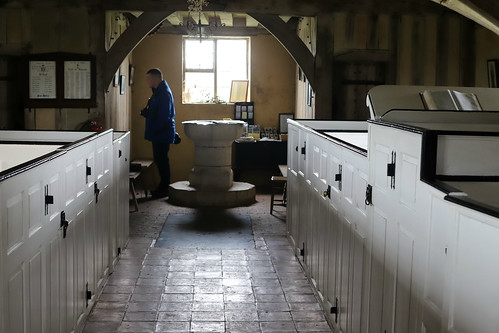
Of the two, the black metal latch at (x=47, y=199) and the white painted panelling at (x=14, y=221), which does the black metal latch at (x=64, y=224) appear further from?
the white painted panelling at (x=14, y=221)

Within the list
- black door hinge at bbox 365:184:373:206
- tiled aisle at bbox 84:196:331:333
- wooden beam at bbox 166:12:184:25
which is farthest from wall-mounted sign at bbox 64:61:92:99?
Result: black door hinge at bbox 365:184:373:206

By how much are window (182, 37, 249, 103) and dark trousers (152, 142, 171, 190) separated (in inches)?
86.4

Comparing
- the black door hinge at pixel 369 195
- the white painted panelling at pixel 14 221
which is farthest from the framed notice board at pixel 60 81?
the white painted panelling at pixel 14 221

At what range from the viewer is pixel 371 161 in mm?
3432

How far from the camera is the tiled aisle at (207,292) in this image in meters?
4.65

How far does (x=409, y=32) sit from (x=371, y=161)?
565 centimetres

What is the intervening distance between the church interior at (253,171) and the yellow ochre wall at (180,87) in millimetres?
37

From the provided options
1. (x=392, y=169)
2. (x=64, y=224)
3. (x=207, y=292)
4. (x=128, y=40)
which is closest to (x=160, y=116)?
(x=128, y=40)

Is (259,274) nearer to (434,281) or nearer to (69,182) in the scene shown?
(69,182)

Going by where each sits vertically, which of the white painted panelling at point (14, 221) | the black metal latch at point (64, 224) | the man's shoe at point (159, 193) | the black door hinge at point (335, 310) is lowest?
the man's shoe at point (159, 193)

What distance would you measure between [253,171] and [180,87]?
2.03 m

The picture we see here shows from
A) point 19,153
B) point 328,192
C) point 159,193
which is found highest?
point 19,153

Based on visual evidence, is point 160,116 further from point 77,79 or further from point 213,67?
point 213,67

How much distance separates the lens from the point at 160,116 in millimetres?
9852
